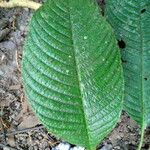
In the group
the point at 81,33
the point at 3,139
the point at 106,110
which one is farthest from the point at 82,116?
the point at 3,139

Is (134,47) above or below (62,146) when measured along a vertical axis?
above

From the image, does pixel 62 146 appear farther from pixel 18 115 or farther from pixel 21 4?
pixel 21 4

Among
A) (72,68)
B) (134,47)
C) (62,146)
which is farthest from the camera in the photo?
(62,146)

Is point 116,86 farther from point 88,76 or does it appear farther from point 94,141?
point 94,141

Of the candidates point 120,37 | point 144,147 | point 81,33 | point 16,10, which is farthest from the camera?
Result: point 16,10

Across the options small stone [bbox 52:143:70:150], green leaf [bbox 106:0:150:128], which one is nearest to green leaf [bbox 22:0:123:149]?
green leaf [bbox 106:0:150:128]

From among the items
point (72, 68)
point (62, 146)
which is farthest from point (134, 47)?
point (62, 146)

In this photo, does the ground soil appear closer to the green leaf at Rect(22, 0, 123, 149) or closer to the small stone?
the small stone
